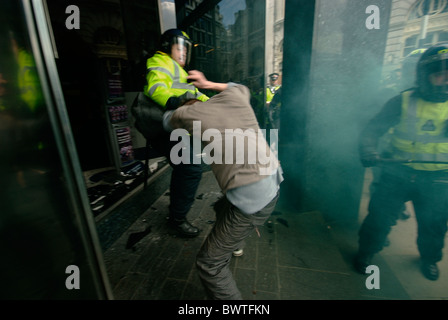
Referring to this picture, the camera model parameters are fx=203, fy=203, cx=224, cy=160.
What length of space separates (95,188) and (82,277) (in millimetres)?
2817

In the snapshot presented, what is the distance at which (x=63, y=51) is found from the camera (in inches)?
174

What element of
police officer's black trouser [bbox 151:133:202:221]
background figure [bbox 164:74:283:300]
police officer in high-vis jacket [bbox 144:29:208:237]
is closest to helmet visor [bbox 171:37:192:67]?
police officer in high-vis jacket [bbox 144:29:208:237]

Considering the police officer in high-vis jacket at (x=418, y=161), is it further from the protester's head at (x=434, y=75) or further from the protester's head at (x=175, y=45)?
the protester's head at (x=175, y=45)

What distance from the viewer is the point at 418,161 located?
1940 millimetres

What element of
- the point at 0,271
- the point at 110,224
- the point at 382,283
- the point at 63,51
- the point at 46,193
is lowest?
the point at 382,283

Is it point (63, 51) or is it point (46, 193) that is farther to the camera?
point (63, 51)

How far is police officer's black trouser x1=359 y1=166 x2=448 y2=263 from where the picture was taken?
1.96 m

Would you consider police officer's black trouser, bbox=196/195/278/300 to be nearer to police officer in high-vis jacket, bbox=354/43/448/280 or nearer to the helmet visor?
police officer in high-vis jacket, bbox=354/43/448/280

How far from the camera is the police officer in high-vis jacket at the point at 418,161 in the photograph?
1.89m

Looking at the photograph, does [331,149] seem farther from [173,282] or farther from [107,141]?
[107,141]

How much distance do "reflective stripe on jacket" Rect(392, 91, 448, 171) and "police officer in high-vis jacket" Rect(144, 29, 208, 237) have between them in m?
2.11

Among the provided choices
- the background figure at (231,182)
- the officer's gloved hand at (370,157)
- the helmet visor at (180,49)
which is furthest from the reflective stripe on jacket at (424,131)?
the helmet visor at (180,49)

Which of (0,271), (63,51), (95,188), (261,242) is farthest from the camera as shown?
(63,51)

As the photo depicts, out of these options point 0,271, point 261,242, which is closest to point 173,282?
point 261,242
